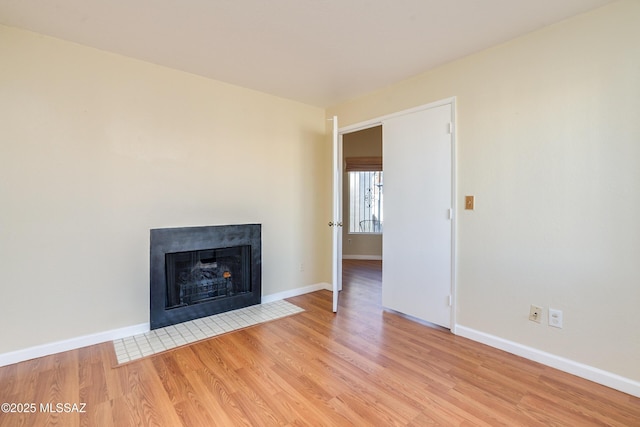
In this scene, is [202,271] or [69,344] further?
[202,271]

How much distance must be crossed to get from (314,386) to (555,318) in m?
1.77

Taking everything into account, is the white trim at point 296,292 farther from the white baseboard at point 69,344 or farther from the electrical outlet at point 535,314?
the electrical outlet at point 535,314

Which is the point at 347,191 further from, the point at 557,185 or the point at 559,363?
the point at 559,363

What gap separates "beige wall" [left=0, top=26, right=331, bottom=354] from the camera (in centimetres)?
212

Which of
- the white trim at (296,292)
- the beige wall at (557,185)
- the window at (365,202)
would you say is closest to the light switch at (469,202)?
the beige wall at (557,185)

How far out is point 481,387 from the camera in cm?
185

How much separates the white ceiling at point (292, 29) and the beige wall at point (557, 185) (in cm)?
21

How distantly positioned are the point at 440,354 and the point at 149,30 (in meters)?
3.30

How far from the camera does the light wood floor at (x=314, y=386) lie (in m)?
1.59

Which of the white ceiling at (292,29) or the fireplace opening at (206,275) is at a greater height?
the white ceiling at (292,29)

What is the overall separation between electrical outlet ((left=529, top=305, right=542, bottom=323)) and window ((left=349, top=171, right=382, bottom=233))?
4.13 metres

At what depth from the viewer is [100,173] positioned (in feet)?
7.91

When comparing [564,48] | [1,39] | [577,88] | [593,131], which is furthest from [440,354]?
[1,39]

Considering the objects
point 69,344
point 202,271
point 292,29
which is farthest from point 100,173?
point 292,29
